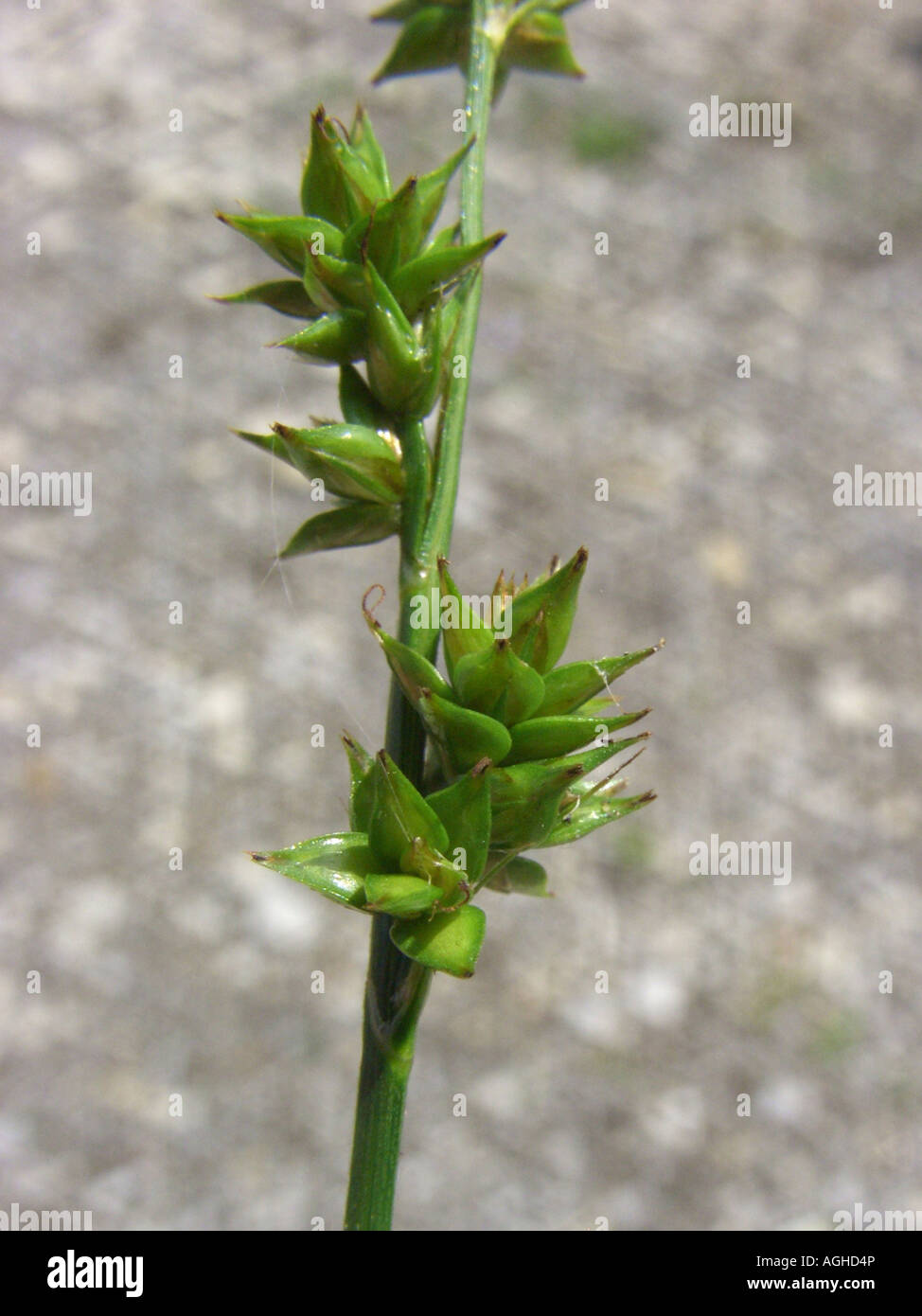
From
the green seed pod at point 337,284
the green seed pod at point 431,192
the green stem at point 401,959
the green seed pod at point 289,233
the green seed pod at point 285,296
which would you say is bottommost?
the green stem at point 401,959

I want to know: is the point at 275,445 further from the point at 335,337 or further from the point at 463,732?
the point at 463,732

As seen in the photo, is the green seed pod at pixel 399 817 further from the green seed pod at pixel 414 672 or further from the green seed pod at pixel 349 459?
the green seed pod at pixel 349 459

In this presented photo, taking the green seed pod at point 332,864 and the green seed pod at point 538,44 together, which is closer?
the green seed pod at point 332,864

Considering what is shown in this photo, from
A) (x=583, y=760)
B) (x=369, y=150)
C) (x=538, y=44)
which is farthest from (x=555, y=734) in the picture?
(x=538, y=44)

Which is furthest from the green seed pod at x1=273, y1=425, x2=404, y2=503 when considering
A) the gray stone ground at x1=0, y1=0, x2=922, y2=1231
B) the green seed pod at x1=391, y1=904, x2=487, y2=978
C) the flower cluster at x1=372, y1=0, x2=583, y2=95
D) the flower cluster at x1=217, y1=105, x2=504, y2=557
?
the gray stone ground at x1=0, y1=0, x2=922, y2=1231

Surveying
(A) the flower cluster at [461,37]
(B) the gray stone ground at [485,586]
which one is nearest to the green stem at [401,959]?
(A) the flower cluster at [461,37]

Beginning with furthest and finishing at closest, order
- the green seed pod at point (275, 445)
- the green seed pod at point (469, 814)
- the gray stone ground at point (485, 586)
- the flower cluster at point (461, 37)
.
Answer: the gray stone ground at point (485, 586) < the flower cluster at point (461, 37) < the green seed pod at point (275, 445) < the green seed pod at point (469, 814)

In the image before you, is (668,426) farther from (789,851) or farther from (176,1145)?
(176,1145)

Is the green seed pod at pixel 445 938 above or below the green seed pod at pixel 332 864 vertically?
below
